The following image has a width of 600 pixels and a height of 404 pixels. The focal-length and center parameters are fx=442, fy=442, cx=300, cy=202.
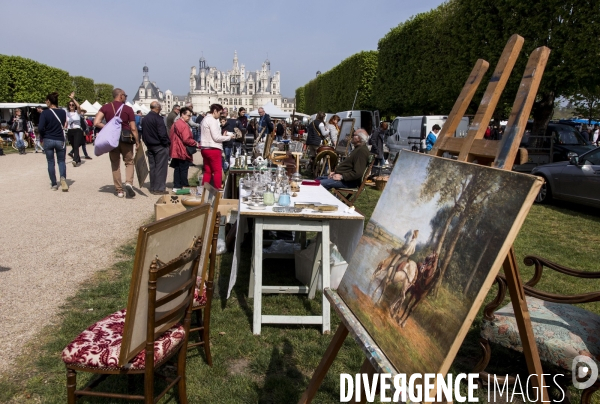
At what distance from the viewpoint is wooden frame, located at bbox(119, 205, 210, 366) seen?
1917mm

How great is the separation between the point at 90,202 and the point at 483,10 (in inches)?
595

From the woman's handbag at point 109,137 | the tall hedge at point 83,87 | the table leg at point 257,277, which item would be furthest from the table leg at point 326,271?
the tall hedge at point 83,87

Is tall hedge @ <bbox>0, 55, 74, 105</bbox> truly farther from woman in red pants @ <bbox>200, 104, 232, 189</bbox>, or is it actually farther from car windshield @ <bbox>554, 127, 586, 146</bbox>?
car windshield @ <bbox>554, 127, 586, 146</bbox>

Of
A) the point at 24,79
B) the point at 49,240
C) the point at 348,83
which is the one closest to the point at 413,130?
the point at 49,240

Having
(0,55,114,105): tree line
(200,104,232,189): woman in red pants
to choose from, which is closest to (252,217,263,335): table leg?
(200,104,232,189): woman in red pants

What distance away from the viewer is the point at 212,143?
766 cm

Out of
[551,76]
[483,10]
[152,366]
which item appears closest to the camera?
[152,366]

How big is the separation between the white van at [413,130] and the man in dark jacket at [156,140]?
9.30m

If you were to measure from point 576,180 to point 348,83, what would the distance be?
90.7ft

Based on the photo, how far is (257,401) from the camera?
2.76 meters

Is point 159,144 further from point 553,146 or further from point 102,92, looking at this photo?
point 102,92

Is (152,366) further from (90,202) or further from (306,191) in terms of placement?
(90,202)

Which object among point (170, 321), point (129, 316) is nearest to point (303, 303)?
point (170, 321)

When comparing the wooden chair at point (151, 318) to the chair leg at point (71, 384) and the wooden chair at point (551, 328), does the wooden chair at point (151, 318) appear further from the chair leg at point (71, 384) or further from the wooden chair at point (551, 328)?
the wooden chair at point (551, 328)
